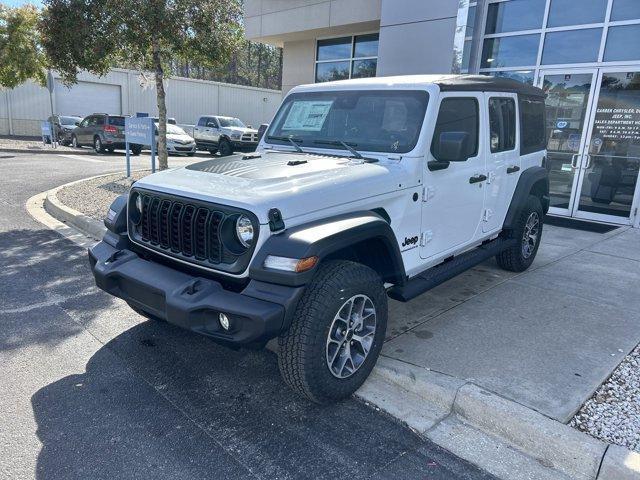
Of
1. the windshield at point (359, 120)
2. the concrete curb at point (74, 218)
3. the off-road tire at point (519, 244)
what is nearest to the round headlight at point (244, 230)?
the windshield at point (359, 120)

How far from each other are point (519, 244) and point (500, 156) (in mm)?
1183

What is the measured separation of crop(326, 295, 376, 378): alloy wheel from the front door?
6.99 metres

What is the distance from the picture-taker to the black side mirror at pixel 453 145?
346cm

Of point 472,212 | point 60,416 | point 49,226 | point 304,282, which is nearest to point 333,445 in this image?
point 304,282

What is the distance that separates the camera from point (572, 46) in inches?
341

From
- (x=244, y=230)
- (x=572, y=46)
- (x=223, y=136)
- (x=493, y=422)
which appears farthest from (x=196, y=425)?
(x=223, y=136)

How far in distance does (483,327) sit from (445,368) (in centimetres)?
89

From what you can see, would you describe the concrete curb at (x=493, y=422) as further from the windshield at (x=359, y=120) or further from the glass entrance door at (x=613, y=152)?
the glass entrance door at (x=613, y=152)

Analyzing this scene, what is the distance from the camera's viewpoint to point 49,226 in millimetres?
7305

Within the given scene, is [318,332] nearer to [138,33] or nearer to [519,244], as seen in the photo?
[519,244]

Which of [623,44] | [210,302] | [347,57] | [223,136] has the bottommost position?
[210,302]

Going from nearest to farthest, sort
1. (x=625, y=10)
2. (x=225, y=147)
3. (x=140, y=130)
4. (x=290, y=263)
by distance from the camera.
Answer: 1. (x=290, y=263)
2. (x=625, y=10)
3. (x=140, y=130)
4. (x=225, y=147)

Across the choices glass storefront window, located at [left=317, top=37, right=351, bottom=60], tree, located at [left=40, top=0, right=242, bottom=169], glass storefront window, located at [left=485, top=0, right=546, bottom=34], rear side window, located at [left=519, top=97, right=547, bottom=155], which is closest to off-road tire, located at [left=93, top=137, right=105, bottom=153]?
tree, located at [left=40, top=0, right=242, bottom=169]

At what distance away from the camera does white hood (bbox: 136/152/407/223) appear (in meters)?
2.83
